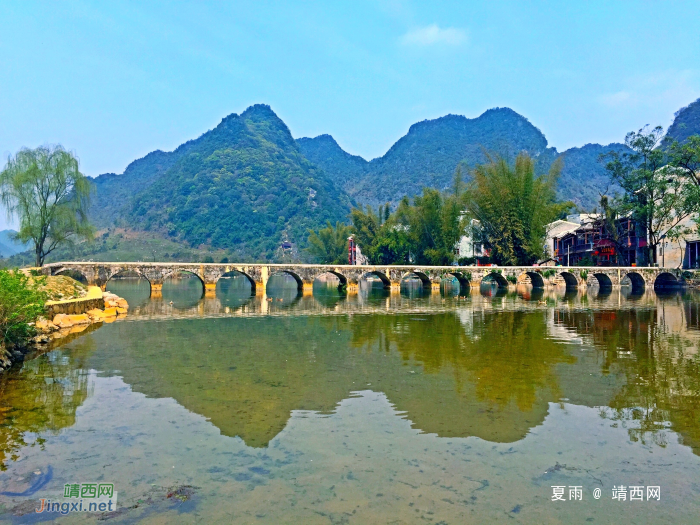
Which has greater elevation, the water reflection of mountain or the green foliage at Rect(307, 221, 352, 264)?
the green foliage at Rect(307, 221, 352, 264)

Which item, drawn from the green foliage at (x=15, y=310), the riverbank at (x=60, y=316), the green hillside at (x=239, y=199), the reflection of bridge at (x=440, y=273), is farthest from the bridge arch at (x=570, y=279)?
the green hillside at (x=239, y=199)

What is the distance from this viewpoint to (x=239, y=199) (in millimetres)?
133000

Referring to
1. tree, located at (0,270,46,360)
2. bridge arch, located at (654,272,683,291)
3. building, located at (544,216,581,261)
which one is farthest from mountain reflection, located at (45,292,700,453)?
building, located at (544,216,581,261)

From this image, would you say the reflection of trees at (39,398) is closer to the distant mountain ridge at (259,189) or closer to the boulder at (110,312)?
the boulder at (110,312)

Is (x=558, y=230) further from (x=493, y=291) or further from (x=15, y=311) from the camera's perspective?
(x=15, y=311)

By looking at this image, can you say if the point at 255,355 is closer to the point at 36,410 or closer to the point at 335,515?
the point at 36,410

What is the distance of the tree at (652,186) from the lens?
4666 centimetres

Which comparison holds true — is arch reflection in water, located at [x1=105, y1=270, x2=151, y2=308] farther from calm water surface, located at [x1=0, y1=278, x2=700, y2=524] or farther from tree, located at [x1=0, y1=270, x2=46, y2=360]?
calm water surface, located at [x1=0, y1=278, x2=700, y2=524]

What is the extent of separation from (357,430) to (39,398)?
695cm

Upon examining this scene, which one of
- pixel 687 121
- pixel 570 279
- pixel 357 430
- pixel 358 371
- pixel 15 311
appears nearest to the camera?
pixel 357 430

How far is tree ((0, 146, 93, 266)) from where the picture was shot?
40.3 metres

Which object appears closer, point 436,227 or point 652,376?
point 652,376

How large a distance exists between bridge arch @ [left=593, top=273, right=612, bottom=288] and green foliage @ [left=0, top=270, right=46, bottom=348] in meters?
52.5

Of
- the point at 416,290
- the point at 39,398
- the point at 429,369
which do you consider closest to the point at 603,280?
the point at 416,290
